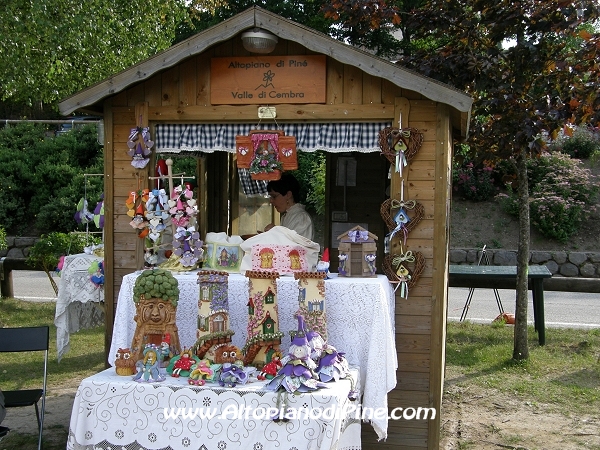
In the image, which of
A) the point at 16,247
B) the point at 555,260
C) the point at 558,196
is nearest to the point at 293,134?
the point at 555,260

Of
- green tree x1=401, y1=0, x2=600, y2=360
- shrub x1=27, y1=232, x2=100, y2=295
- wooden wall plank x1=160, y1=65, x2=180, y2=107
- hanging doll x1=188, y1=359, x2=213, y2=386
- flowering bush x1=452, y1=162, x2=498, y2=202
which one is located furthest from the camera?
flowering bush x1=452, y1=162, x2=498, y2=202

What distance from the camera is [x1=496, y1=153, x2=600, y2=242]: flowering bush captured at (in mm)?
16453

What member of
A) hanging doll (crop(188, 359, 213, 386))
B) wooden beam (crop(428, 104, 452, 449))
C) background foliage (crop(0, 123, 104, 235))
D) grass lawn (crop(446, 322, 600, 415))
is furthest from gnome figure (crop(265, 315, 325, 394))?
background foliage (crop(0, 123, 104, 235))

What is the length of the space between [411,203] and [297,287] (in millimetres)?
1178

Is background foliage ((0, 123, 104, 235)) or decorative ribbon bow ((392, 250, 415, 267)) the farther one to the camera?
background foliage ((0, 123, 104, 235))

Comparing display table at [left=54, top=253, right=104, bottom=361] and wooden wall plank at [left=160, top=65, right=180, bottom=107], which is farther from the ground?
wooden wall plank at [left=160, top=65, right=180, bottom=107]

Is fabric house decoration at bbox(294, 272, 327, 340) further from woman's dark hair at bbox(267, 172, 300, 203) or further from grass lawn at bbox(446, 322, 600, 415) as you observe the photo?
A: grass lawn at bbox(446, 322, 600, 415)

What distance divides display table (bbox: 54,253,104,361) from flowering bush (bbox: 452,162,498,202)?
12.6 metres

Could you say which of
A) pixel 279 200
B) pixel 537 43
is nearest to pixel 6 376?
pixel 279 200

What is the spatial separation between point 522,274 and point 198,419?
5.58m

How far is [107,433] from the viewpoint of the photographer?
4656 mm

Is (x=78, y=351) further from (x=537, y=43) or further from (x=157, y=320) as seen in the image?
(x=537, y=43)

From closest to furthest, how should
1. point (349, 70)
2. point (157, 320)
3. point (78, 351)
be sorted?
point (157, 320) → point (349, 70) → point (78, 351)

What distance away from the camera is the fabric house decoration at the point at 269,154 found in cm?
604
